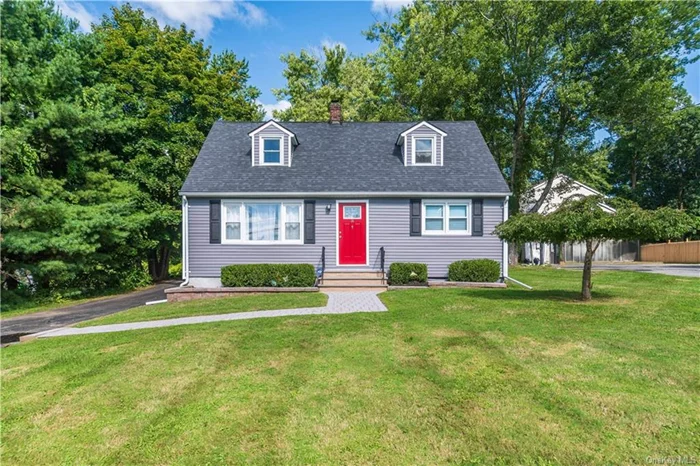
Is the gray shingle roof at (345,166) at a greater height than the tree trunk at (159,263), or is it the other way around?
the gray shingle roof at (345,166)

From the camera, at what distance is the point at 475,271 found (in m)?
12.4

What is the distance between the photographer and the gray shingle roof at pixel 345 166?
1320 cm

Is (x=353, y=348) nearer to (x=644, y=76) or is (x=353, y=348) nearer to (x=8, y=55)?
(x=8, y=55)

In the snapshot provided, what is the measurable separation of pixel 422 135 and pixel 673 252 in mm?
22268

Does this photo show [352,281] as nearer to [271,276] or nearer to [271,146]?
[271,276]

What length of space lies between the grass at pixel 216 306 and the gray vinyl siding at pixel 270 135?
5824 mm

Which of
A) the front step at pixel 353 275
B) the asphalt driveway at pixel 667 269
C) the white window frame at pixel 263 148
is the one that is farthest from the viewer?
the asphalt driveway at pixel 667 269

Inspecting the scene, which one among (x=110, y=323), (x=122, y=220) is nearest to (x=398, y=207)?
(x=110, y=323)

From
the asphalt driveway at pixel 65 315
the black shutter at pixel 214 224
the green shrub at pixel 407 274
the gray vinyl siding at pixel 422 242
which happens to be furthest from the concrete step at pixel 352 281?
the asphalt driveway at pixel 65 315

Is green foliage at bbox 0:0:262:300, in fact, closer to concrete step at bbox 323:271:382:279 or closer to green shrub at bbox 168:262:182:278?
green shrub at bbox 168:262:182:278

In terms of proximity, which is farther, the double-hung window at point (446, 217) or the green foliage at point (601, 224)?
the double-hung window at point (446, 217)

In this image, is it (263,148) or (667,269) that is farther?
(667,269)

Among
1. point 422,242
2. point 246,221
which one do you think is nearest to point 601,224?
point 422,242

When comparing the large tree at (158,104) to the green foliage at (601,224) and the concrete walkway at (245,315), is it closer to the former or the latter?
the concrete walkway at (245,315)
